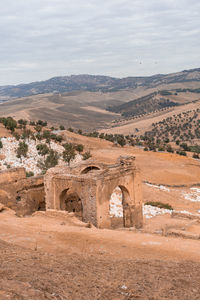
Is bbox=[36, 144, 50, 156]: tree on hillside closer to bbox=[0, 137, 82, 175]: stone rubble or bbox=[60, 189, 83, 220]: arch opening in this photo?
bbox=[0, 137, 82, 175]: stone rubble

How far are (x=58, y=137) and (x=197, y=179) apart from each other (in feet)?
62.8

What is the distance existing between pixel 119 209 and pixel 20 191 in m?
7.18

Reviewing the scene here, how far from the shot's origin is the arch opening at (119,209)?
17.6 meters

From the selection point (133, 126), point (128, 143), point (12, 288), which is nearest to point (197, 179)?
point (128, 143)

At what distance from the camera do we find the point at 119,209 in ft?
72.3

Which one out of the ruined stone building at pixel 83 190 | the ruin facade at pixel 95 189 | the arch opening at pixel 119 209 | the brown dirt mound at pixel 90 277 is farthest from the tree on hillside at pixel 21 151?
the brown dirt mound at pixel 90 277

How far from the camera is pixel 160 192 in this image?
30000 mm

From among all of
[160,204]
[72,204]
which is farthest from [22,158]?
[72,204]

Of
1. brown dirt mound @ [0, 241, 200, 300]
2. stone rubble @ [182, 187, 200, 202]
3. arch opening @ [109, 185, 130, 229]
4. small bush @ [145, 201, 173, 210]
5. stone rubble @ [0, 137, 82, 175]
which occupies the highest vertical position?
brown dirt mound @ [0, 241, 200, 300]

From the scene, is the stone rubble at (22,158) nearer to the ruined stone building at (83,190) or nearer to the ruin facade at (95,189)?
the ruined stone building at (83,190)

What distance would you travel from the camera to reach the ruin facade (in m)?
15.1

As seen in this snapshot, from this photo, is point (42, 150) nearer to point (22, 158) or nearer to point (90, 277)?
point (22, 158)

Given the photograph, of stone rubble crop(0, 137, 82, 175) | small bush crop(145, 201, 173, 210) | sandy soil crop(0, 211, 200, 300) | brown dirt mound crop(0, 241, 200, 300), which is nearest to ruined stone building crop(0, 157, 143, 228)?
sandy soil crop(0, 211, 200, 300)

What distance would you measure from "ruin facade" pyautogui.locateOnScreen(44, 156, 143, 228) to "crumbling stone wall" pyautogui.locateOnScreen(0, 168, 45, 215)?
1.87 meters
